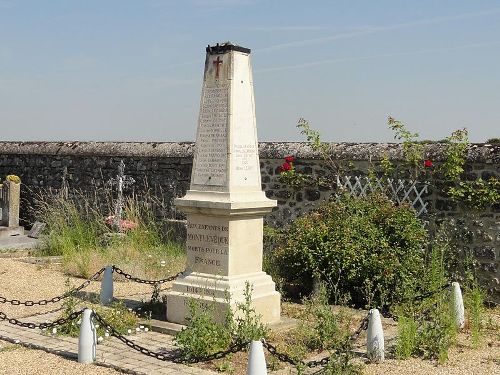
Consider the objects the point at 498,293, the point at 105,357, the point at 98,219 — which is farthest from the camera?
the point at 98,219

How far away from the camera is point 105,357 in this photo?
6605 mm

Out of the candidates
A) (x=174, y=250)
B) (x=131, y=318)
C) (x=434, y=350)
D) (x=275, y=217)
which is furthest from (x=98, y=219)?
(x=434, y=350)

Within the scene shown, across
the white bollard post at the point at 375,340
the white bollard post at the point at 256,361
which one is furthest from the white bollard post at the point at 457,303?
the white bollard post at the point at 256,361

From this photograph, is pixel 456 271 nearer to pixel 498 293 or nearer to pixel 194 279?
pixel 498 293

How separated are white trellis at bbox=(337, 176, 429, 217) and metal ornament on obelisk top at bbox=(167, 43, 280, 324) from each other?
10.6ft

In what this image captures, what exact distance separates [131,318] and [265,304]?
57.1 inches

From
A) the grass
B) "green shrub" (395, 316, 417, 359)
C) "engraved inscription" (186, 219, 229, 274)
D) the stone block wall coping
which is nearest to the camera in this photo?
"green shrub" (395, 316, 417, 359)

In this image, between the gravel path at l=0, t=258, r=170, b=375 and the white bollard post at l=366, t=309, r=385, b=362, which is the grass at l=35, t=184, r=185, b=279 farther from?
the white bollard post at l=366, t=309, r=385, b=362

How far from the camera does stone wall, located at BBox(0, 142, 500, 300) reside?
9836mm

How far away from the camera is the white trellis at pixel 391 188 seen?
10.3 metres

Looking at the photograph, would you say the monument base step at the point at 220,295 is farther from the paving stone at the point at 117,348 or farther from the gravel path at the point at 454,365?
the gravel path at the point at 454,365

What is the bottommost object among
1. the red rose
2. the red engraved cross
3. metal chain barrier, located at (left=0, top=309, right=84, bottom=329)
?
metal chain barrier, located at (left=0, top=309, right=84, bottom=329)

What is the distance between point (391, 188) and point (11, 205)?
29.1 feet

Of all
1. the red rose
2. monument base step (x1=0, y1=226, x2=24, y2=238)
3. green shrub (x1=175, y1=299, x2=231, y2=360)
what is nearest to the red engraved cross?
green shrub (x1=175, y1=299, x2=231, y2=360)
